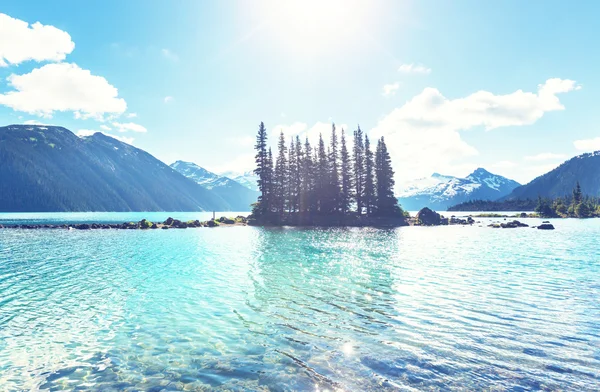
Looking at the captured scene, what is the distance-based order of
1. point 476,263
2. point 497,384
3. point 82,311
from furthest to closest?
point 476,263, point 82,311, point 497,384

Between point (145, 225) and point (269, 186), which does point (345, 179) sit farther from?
point (145, 225)

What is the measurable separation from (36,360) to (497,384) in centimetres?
1299

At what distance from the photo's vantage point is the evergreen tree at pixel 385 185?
304ft

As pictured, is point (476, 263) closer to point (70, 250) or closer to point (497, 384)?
point (497, 384)

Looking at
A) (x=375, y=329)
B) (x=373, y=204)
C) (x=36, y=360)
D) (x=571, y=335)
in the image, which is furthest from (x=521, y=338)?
(x=373, y=204)

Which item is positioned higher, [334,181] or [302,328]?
[334,181]

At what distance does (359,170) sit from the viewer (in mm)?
95938

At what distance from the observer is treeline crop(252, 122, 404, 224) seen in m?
92.9

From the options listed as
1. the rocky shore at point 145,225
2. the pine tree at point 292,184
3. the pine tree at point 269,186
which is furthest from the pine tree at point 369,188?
the rocky shore at point 145,225

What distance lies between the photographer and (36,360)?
32.1 feet

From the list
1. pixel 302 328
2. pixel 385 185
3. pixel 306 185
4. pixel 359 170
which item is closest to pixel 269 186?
pixel 306 185

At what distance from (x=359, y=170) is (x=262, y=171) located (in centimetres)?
2900

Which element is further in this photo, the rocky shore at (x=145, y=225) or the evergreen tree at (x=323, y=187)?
the evergreen tree at (x=323, y=187)

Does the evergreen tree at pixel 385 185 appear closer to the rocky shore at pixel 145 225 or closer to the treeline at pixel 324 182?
the treeline at pixel 324 182
